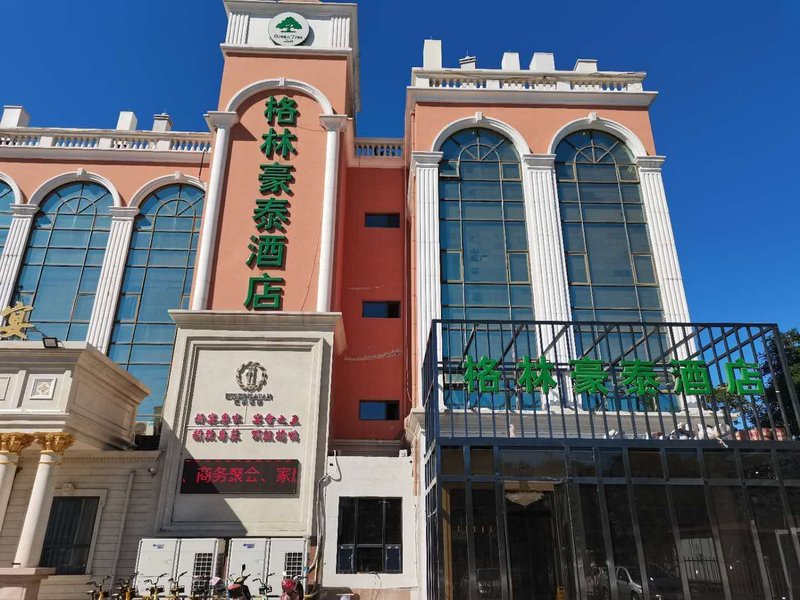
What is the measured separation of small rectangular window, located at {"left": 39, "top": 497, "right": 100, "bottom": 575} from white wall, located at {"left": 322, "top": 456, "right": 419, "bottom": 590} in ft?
19.3

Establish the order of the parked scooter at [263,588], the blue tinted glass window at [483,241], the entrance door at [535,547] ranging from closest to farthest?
the parked scooter at [263,588] → the entrance door at [535,547] → the blue tinted glass window at [483,241]

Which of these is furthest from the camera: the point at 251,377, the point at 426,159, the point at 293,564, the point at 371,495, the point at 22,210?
the point at 22,210

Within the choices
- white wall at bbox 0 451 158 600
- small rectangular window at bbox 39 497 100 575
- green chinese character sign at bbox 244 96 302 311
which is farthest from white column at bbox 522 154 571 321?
small rectangular window at bbox 39 497 100 575

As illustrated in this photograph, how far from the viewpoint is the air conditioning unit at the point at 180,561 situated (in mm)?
12656

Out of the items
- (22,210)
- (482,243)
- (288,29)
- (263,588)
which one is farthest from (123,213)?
(263,588)

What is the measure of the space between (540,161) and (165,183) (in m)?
12.9

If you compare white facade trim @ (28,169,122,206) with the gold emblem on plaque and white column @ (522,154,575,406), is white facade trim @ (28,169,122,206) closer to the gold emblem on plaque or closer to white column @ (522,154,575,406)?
the gold emblem on plaque

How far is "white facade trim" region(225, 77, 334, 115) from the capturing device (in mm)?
18625

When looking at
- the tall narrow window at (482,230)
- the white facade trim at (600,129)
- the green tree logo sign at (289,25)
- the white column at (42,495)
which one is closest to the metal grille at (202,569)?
the white column at (42,495)

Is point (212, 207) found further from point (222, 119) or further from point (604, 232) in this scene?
point (604, 232)

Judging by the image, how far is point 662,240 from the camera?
1691cm

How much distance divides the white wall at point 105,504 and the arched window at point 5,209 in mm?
8996

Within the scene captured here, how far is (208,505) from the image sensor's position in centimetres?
1391

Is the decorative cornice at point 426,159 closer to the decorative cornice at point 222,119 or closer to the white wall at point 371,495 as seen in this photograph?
the decorative cornice at point 222,119
